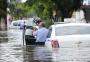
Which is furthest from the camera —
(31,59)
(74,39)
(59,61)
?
(74,39)

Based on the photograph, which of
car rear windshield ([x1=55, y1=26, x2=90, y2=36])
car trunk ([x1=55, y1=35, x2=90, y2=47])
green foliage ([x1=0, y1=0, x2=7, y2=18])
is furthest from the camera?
green foliage ([x1=0, y1=0, x2=7, y2=18])

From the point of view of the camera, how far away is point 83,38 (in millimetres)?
17766

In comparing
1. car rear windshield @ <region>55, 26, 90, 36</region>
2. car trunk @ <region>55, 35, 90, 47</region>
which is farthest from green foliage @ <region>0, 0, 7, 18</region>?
car trunk @ <region>55, 35, 90, 47</region>

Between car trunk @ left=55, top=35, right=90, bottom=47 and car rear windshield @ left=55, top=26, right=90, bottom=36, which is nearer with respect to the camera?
car trunk @ left=55, top=35, right=90, bottom=47

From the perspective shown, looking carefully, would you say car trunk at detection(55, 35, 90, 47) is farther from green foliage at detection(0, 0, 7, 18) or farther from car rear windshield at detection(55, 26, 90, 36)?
green foliage at detection(0, 0, 7, 18)

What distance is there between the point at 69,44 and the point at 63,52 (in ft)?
3.42

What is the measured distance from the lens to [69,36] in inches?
699

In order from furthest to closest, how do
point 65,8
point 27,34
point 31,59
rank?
point 65,8 < point 27,34 < point 31,59

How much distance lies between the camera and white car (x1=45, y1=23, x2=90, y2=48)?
1755 centimetres

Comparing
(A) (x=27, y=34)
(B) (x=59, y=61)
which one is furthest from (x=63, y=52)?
(A) (x=27, y=34)

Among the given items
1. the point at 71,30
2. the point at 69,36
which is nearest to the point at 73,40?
the point at 69,36

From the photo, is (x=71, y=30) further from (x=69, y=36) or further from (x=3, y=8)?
(x=3, y=8)

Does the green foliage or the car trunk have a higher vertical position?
the green foliage

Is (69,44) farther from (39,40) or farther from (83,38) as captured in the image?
(39,40)
